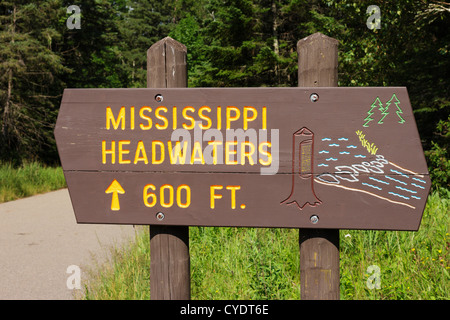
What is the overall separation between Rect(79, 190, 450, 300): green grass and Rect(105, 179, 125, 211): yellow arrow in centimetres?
146

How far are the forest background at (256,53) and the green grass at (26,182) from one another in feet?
10.1

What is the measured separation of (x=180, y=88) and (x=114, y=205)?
2.33 feet

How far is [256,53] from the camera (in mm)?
16969

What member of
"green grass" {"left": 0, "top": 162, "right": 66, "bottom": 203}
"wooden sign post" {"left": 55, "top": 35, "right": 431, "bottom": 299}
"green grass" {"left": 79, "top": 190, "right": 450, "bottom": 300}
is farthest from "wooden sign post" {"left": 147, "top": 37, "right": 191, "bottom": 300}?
"green grass" {"left": 0, "top": 162, "right": 66, "bottom": 203}

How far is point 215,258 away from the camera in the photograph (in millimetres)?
4312

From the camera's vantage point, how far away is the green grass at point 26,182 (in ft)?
35.5

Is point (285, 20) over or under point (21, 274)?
over

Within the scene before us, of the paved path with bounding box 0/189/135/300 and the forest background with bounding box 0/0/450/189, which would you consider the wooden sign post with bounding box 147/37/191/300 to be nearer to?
the paved path with bounding box 0/189/135/300

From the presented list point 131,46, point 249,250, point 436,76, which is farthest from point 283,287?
point 131,46

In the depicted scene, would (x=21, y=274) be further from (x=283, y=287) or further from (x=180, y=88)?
(x=180, y=88)

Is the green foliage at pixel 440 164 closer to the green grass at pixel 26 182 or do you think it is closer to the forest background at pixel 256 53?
Answer: the forest background at pixel 256 53

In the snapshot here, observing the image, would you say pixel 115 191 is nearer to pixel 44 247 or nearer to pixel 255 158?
pixel 255 158

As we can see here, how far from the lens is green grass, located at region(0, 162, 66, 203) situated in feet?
35.5

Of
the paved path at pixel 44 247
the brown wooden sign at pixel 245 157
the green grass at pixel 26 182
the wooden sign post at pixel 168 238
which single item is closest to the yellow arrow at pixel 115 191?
the brown wooden sign at pixel 245 157
